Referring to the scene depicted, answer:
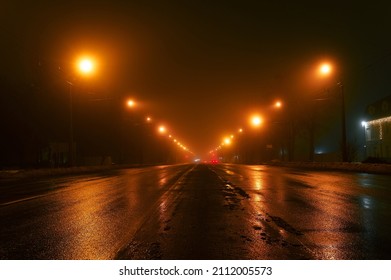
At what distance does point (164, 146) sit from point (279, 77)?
8311 centimetres

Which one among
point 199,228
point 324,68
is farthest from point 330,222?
point 324,68

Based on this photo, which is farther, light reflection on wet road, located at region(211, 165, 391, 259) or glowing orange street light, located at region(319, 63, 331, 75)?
glowing orange street light, located at region(319, 63, 331, 75)

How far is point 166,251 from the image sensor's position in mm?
6781

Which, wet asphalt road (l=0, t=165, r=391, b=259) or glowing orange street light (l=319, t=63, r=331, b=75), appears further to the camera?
glowing orange street light (l=319, t=63, r=331, b=75)

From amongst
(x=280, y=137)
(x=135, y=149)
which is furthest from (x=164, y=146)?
(x=280, y=137)

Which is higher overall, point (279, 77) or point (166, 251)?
point (279, 77)

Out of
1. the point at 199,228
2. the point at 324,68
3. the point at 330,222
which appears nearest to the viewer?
the point at 199,228

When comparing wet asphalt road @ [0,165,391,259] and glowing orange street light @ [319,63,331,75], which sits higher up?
glowing orange street light @ [319,63,331,75]

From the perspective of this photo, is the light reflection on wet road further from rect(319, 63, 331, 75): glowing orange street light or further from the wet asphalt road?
rect(319, 63, 331, 75): glowing orange street light

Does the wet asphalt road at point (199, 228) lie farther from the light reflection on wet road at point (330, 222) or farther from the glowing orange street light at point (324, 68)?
the glowing orange street light at point (324, 68)

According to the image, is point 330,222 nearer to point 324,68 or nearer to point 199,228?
point 199,228

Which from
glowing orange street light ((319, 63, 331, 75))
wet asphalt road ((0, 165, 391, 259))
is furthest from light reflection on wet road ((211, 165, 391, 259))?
glowing orange street light ((319, 63, 331, 75))

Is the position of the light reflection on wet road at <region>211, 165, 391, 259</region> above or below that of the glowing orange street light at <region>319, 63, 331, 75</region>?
below
